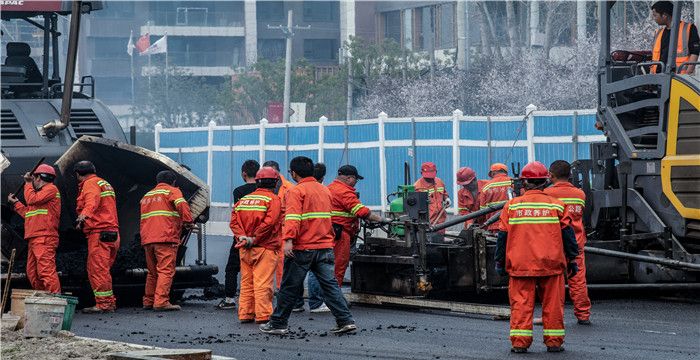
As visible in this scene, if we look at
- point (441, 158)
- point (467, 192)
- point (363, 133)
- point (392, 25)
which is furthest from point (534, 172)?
point (392, 25)

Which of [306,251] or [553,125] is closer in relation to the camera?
[306,251]

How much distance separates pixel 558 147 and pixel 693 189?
1358cm

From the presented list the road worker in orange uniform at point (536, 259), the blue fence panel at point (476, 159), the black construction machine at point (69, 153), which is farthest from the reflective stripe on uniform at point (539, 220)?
the blue fence panel at point (476, 159)

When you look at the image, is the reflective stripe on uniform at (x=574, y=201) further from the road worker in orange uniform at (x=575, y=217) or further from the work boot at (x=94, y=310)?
the work boot at (x=94, y=310)

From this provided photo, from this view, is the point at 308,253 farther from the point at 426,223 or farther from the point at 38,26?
the point at 38,26

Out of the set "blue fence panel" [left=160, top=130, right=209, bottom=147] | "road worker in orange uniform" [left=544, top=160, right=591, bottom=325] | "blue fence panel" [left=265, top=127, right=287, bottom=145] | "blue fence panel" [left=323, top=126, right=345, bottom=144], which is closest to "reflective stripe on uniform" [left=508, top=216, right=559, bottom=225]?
"road worker in orange uniform" [left=544, top=160, right=591, bottom=325]

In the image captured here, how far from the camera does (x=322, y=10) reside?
71875 mm

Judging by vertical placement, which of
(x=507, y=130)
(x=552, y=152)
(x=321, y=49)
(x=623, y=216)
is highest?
(x=321, y=49)

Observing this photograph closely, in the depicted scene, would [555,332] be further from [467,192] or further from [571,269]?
[467,192]

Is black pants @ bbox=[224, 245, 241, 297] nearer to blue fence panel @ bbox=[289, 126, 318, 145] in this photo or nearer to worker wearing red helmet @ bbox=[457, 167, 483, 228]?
worker wearing red helmet @ bbox=[457, 167, 483, 228]

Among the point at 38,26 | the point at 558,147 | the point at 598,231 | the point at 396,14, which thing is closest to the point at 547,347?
the point at 598,231

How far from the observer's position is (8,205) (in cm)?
1554

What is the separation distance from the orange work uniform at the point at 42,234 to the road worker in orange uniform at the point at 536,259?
553cm

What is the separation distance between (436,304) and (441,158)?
15664 millimetres
